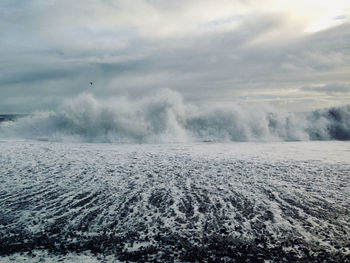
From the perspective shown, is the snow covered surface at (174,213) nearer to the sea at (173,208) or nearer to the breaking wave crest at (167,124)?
the sea at (173,208)

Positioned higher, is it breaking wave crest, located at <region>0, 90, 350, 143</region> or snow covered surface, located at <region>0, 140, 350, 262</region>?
breaking wave crest, located at <region>0, 90, 350, 143</region>

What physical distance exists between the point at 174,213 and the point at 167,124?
41.8 feet

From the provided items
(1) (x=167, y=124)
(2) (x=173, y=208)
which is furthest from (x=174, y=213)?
(1) (x=167, y=124)

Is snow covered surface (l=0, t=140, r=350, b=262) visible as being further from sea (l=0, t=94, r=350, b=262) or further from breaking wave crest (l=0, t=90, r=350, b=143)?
breaking wave crest (l=0, t=90, r=350, b=143)

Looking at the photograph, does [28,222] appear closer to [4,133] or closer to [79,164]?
[79,164]

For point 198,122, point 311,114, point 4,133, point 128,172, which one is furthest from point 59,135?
point 311,114

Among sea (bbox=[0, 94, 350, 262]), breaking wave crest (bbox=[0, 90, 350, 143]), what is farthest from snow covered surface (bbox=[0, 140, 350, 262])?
breaking wave crest (bbox=[0, 90, 350, 143])

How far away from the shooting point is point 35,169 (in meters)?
7.07

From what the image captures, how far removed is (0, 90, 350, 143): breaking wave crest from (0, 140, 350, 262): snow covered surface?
28.3ft

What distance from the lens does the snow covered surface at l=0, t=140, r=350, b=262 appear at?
3.00 meters

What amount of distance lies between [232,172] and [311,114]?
1614cm

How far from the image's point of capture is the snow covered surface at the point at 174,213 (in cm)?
300

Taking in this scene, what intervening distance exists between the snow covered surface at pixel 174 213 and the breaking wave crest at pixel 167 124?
8.62m

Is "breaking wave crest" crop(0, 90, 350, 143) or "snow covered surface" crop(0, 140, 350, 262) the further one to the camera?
"breaking wave crest" crop(0, 90, 350, 143)
